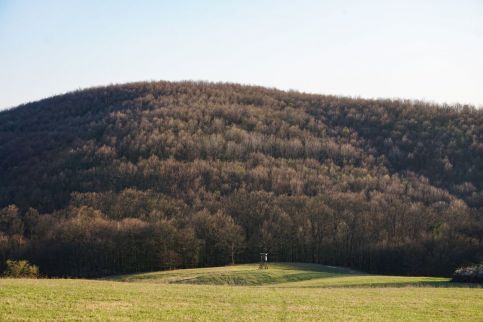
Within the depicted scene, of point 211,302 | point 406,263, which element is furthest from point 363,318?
point 406,263

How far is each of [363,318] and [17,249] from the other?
9325 cm

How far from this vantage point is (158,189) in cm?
15225

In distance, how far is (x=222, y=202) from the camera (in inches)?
5546

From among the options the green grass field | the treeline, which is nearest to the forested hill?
the treeline

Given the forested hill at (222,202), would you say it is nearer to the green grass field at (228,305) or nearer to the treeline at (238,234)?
the treeline at (238,234)

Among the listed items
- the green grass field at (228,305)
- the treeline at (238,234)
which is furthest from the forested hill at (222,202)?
the green grass field at (228,305)

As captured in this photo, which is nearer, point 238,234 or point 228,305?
point 228,305

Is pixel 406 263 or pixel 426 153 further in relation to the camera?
pixel 426 153

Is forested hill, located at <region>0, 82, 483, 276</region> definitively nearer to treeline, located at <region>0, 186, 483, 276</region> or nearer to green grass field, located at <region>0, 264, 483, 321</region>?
treeline, located at <region>0, 186, 483, 276</region>

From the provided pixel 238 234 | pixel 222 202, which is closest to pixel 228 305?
pixel 238 234

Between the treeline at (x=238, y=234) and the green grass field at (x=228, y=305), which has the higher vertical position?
the treeline at (x=238, y=234)

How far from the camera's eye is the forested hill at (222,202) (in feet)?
333

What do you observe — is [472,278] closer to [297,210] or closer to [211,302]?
[211,302]

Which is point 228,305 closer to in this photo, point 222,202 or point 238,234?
point 238,234
